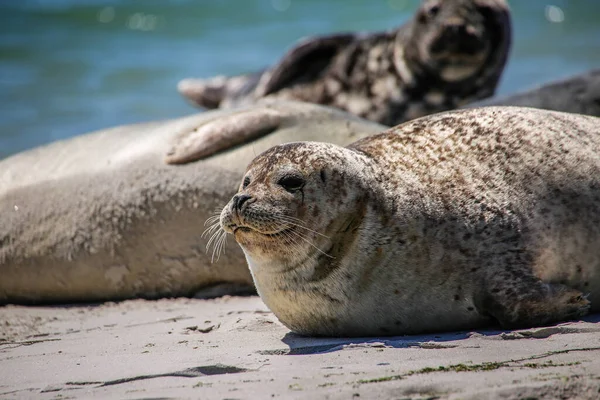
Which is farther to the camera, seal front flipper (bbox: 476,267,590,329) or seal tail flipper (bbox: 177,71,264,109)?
seal tail flipper (bbox: 177,71,264,109)

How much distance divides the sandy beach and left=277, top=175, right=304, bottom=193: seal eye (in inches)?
23.4

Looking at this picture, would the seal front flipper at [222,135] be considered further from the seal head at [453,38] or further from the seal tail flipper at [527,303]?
the seal head at [453,38]

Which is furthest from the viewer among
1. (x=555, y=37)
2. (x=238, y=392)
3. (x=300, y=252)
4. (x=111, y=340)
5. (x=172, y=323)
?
(x=555, y=37)

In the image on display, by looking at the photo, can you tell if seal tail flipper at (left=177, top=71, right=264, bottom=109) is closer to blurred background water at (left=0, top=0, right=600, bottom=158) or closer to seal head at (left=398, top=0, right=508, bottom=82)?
seal head at (left=398, top=0, right=508, bottom=82)

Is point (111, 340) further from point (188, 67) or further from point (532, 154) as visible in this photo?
point (188, 67)

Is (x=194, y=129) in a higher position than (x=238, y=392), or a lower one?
higher

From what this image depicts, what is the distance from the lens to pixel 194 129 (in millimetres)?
5973

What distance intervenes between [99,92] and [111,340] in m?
11.3

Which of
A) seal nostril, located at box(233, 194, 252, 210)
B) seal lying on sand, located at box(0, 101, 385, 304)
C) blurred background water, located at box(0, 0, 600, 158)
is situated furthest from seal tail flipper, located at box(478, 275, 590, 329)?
blurred background water, located at box(0, 0, 600, 158)

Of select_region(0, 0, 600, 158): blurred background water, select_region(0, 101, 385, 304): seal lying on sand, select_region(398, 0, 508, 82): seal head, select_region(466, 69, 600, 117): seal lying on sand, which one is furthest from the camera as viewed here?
select_region(0, 0, 600, 158): blurred background water

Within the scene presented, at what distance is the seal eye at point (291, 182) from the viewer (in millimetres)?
4027

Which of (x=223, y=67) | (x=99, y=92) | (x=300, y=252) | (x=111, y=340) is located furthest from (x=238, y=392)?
(x=223, y=67)

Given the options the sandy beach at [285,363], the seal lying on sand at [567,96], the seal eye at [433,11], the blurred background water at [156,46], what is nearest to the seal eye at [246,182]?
the sandy beach at [285,363]

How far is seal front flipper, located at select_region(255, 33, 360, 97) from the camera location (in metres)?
9.02
